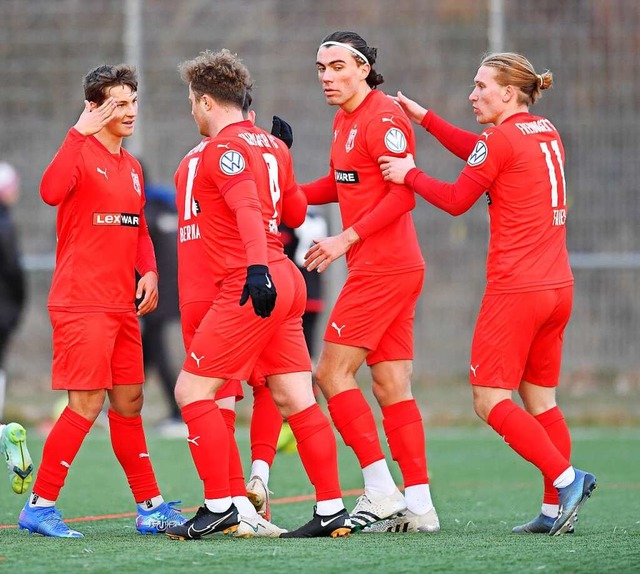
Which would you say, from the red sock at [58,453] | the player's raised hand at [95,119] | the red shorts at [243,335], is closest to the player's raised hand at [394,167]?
the red shorts at [243,335]

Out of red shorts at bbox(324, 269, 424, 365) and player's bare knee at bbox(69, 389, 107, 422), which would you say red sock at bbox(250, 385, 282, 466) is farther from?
player's bare knee at bbox(69, 389, 107, 422)

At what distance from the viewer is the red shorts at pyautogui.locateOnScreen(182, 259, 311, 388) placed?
5.19 m

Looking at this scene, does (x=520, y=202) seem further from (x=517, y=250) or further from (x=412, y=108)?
(x=412, y=108)

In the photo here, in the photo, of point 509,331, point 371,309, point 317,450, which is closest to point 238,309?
point 317,450

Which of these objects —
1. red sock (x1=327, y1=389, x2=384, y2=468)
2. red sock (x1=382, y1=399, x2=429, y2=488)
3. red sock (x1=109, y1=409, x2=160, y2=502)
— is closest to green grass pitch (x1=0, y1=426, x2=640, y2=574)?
red sock (x1=109, y1=409, x2=160, y2=502)

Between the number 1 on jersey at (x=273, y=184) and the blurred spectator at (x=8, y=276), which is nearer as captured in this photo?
the number 1 on jersey at (x=273, y=184)

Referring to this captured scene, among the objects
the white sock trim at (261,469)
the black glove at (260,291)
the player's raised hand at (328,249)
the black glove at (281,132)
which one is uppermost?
the black glove at (281,132)

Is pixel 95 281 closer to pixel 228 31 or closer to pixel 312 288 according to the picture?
pixel 312 288

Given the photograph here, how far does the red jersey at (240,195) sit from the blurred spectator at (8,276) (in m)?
5.92

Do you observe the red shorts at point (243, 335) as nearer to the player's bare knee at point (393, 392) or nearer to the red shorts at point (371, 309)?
the red shorts at point (371, 309)

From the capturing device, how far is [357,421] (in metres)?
5.84

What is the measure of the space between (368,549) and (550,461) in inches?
41.6

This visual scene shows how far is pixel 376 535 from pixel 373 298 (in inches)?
40.5

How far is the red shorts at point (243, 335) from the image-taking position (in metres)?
5.19
